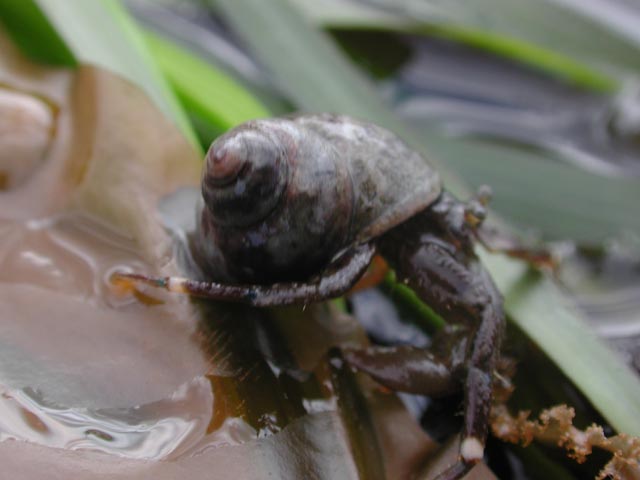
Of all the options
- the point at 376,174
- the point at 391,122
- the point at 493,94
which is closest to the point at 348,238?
the point at 376,174

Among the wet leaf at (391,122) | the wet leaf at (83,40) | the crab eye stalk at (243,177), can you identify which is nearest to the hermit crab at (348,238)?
the crab eye stalk at (243,177)

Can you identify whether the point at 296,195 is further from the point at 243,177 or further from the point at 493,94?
the point at 493,94

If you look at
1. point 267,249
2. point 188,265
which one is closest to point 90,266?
point 188,265

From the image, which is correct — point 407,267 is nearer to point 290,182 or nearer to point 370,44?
point 290,182

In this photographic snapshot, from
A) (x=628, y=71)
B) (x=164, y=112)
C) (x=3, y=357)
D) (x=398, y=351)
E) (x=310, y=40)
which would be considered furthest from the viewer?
(x=628, y=71)

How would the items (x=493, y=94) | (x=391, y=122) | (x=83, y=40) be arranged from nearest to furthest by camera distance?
(x=83, y=40)
(x=391, y=122)
(x=493, y=94)

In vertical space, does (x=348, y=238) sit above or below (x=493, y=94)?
→ above
